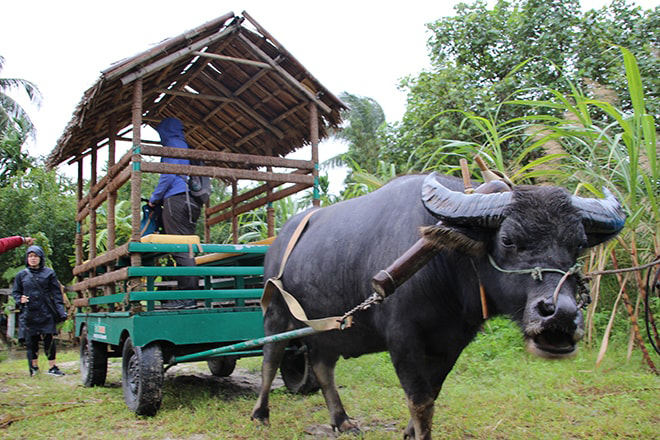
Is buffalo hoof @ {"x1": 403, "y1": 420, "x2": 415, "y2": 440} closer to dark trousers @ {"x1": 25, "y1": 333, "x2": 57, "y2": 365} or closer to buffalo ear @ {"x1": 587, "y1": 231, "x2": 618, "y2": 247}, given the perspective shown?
buffalo ear @ {"x1": 587, "y1": 231, "x2": 618, "y2": 247}

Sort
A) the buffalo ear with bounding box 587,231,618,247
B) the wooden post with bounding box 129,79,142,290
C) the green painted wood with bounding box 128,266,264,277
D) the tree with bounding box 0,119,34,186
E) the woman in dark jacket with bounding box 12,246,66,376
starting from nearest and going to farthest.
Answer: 1. the buffalo ear with bounding box 587,231,618,247
2. the green painted wood with bounding box 128,266,264,277
3. the wooden post with bounding box 129,79,142,290
4. the woman in dark jacket with bounding box 12,246,66,376
5. the tree with bounding box 0,119,34,186

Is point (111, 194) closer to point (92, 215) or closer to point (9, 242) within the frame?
point (9, 242)

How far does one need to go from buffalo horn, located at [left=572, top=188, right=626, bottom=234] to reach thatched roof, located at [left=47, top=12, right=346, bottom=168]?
3459 mm

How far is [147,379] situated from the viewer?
3.82 meters

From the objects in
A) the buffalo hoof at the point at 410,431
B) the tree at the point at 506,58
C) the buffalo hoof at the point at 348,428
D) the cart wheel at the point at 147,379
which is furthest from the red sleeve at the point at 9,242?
the tree at the point at 506,58

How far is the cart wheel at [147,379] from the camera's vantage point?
3.82 meters

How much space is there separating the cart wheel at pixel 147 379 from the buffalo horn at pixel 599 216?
2989mm

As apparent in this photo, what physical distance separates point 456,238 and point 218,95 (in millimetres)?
4188

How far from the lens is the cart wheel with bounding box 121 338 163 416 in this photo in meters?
3.82

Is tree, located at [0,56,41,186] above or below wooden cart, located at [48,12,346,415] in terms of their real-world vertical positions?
above

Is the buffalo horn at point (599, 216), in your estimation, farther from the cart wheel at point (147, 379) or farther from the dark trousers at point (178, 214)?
the dark trousers at point (178, 214)

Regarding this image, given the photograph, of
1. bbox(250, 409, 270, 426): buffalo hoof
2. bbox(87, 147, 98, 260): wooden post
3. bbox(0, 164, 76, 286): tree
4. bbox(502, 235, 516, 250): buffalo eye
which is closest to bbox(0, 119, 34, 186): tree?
bbox(0, 164, 76, 286): tree

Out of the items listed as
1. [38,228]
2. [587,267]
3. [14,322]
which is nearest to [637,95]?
[587,267]

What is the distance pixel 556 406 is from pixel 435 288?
1890 mm
